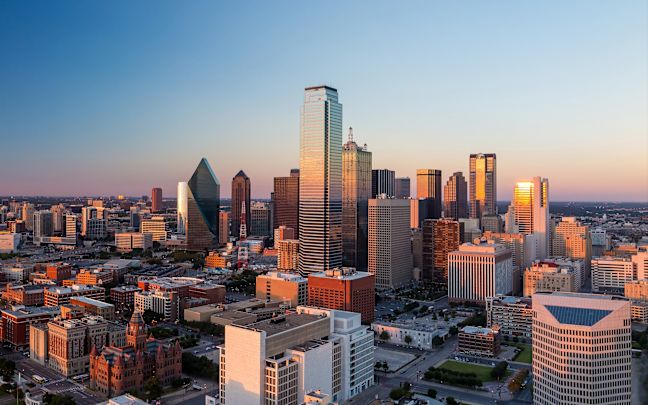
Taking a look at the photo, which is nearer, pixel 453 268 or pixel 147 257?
pixel 453 268

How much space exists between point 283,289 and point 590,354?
38.3 m

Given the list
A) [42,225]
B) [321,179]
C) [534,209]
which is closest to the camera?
[321,179]

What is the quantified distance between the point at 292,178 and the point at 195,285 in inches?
2332

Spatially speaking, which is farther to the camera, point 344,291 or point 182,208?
point 182,208

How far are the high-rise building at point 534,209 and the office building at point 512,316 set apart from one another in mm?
47160

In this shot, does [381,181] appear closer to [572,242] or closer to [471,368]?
[572,242]

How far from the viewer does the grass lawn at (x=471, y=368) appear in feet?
137

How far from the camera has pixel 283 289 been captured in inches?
2537

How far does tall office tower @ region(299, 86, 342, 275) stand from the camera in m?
74.9

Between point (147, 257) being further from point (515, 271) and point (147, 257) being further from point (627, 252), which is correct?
point (627, 252)

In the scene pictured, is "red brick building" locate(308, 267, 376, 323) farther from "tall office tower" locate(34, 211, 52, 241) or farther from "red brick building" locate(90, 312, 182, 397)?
"tall office tower" locate(34, 211, 52, 241)

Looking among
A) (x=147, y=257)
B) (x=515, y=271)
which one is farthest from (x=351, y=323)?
(x=147, y=257)

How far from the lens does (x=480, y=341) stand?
47.5m

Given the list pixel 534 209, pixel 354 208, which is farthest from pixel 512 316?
pixel 534 209
